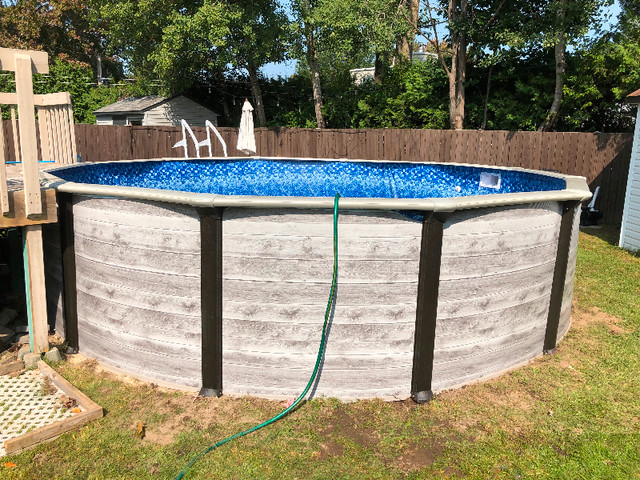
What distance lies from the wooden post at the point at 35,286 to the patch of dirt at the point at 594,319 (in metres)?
5.82

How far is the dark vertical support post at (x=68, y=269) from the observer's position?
498 centimetres

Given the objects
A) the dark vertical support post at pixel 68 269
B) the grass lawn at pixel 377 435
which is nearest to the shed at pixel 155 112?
the dark vertical support post at pixel 68 269

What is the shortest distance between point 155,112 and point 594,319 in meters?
23.8

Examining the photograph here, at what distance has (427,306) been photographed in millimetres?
4383

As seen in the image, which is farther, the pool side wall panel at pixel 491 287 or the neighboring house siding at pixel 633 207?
the neighboring house siding at pixel 633 207

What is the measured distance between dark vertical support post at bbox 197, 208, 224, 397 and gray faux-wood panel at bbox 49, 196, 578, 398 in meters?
0.07

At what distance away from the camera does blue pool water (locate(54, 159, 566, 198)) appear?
9805mm

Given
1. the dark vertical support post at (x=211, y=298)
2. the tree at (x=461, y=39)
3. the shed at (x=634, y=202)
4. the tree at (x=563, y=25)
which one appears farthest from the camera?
the tree at (x=461, y=39)

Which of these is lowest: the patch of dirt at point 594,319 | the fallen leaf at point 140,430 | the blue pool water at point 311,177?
the fallen leaf at point 140,430

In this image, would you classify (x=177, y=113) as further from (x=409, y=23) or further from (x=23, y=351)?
(x=23, y=351)

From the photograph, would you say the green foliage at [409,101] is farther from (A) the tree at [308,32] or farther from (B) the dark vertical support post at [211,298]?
(B) the dark vertical support post at [211,298]

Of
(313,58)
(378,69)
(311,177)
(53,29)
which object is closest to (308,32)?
(313,58)

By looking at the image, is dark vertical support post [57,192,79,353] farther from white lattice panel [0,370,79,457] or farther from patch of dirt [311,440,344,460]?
patch of dirt [311,440,344,460]

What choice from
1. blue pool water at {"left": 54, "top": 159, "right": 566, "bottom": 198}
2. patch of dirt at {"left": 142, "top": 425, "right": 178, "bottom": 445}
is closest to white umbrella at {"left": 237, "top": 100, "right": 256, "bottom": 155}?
blue pool water at {"left": 54, "top": 159, "right": 566, "bottom": 198}
